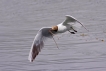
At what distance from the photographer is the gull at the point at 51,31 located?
9.00 m

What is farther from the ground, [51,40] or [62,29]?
[62,29]

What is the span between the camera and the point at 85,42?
14047 mm

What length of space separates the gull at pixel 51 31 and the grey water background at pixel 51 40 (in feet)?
5.92

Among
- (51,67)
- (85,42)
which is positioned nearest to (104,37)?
(85,42)

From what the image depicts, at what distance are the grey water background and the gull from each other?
5.92ft

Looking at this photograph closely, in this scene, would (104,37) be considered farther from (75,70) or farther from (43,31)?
(43,31)

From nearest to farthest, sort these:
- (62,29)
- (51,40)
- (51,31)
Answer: (62,29)
(51,31)
(51,40)

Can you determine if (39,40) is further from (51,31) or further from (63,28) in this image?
(63,28)

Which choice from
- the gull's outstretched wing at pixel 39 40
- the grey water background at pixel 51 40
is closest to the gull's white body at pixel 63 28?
the gull's outstretched wing at pixel 39 40

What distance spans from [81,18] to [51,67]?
28.2 ft

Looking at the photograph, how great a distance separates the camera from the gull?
9.00m

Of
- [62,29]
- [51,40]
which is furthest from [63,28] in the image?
[51,40]

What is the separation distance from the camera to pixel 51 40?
14.9 metres

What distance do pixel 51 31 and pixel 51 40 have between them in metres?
5.63
